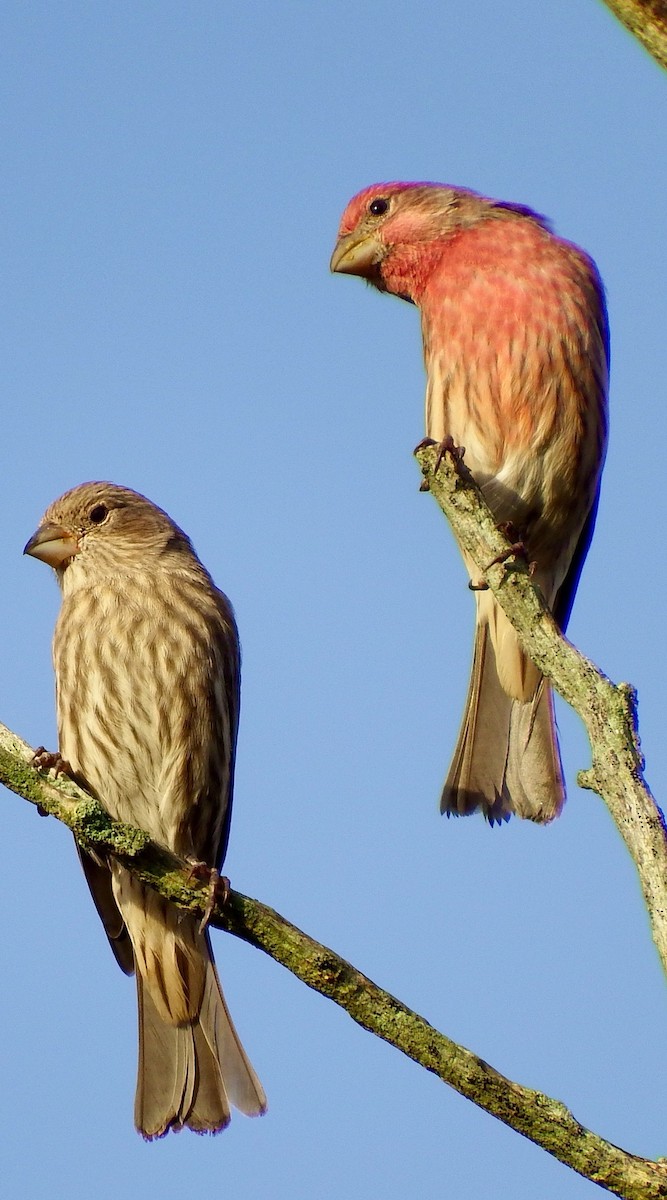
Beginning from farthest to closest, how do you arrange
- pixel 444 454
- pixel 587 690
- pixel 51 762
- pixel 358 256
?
pixel 358 256 < pixel 51 762 < pixel 444 454 < pixel 587 690

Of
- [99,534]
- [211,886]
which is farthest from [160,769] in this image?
[211,886]

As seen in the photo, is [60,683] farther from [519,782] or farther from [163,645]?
[519,782]

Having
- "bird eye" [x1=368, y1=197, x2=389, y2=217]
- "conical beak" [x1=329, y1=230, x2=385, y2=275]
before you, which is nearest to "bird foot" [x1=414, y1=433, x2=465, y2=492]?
"conical beak" [x1=329, y1=230, x2=385, y2=275]

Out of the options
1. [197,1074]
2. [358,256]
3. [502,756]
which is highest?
[358,256]

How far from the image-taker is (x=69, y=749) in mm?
6418

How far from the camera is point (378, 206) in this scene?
7.51 m

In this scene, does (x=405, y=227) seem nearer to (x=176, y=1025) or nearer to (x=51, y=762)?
(x=51, y=762)

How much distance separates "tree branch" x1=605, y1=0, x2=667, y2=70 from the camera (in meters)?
3.90

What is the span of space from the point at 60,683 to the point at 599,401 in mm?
2808

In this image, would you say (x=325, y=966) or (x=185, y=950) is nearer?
(x=325, y=966)

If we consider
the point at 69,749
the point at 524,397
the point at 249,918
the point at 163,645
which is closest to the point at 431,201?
the point at 524,397

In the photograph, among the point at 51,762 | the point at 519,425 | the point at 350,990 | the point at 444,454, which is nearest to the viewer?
the point at 350,990

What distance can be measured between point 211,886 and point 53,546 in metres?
3.26

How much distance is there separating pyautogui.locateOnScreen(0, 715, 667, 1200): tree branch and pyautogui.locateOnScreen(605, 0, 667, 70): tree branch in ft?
8.69
